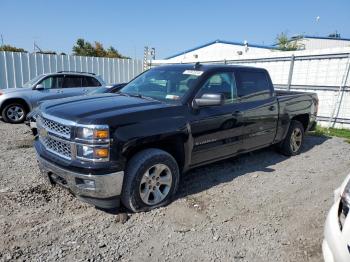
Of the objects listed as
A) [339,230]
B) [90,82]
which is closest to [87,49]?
[90,82]

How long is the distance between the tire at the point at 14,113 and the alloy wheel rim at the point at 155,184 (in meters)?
7.43

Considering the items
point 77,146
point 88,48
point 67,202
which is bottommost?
point 67,202

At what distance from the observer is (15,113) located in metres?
9.63

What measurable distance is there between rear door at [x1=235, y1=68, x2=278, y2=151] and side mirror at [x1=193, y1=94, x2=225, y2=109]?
3.18ft

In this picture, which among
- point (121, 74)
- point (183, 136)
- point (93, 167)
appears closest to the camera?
point (93, 167)

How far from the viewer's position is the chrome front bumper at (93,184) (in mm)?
3338

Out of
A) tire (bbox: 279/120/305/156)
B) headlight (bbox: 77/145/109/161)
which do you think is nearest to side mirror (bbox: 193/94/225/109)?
headlight (bbox: 77/145/109/161)

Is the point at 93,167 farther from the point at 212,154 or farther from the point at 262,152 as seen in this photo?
the point at 262,152

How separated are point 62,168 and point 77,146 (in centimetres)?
34

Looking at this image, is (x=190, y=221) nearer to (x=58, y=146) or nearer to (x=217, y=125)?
(x=217, y=125)

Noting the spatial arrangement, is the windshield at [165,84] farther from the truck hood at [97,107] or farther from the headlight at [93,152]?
the headlight at [93,152]

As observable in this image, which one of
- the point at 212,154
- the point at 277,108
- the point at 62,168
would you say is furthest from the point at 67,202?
the point at 277,108

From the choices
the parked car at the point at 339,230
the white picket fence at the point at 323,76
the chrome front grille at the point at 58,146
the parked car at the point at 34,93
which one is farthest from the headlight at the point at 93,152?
the white picket fence at the point at 323,76

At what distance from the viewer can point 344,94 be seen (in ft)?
31.0
